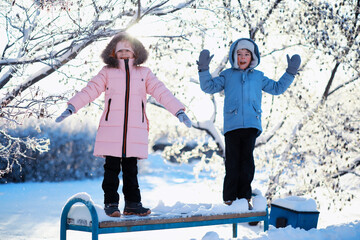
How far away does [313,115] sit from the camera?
8328mm

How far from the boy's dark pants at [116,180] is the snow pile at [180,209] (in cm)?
25

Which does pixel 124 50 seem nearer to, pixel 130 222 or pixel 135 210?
pixel 135 210

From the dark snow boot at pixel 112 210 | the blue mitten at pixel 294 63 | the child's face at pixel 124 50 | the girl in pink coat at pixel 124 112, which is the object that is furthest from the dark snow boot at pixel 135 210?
the blue mitten at pixel 294 63

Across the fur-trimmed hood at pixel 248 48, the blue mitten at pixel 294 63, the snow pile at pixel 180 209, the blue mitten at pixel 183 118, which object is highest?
the fur-trimmed hood at pixel 248 48

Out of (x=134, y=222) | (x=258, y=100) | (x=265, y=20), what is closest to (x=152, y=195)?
(x=265, y=20)

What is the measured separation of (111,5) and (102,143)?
2397mm

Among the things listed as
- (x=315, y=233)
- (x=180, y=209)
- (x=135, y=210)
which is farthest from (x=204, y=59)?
(x=315, y=233)

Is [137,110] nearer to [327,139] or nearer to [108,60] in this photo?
[108,60]

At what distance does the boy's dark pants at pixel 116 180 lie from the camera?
3.49 metres

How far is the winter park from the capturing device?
3.50m

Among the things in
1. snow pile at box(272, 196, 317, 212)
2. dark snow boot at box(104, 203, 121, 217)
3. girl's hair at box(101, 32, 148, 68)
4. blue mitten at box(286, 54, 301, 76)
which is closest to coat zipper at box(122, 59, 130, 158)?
girl's hair at box(101, 32, 148, 68)

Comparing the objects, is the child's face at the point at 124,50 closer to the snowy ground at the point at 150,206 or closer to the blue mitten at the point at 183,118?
the blue mitten at the point at 183,118

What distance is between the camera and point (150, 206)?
883 centimetres

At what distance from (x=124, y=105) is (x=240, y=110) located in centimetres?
131
